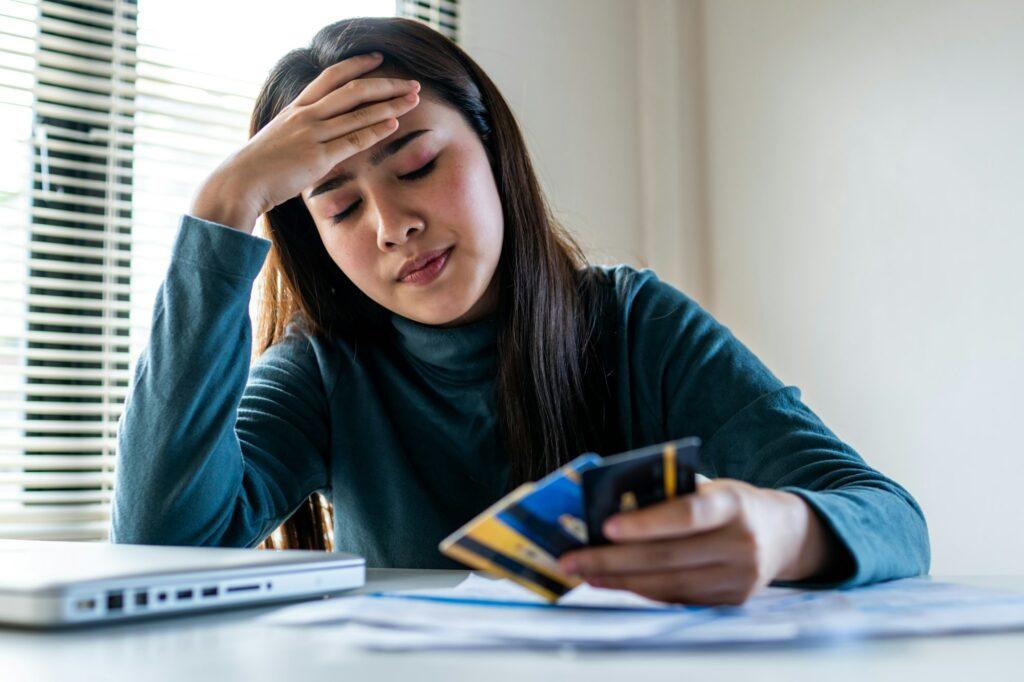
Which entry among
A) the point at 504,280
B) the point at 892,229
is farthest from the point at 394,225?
the point at 892,229

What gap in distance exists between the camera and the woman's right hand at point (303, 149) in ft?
3.59

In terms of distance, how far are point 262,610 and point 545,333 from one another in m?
0.64

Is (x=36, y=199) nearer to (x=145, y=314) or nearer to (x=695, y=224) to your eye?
(x=145, y=314)

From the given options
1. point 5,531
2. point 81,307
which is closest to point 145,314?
point 81,307

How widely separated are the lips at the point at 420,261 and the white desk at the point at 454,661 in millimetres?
681

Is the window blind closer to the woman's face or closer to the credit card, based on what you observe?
the woman's face

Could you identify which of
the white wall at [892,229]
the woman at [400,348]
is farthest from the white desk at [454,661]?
the white wall at [892,229]

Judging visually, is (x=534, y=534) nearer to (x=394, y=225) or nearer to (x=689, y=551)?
(x=689, y=551)

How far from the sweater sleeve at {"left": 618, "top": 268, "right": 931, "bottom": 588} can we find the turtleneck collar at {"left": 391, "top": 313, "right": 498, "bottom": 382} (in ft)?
0.61

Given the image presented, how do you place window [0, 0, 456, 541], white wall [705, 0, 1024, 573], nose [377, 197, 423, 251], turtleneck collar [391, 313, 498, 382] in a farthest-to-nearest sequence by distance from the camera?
1. white wall [705, 0, 1024, 573]
2. window [0, 0, 456, 541]
3. turtleneck collar [391, 313, 498, 382]
4. nose [377, 197, 423, 251]

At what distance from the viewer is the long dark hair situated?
119 centimetres

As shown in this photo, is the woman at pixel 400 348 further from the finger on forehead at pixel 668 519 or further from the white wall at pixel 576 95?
the white wall at pixel 576 95

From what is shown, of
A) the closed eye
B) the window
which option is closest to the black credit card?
the closed eye

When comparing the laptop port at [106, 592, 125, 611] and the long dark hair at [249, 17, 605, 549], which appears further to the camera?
the long dark hair at [249, 17, 605, 549]
